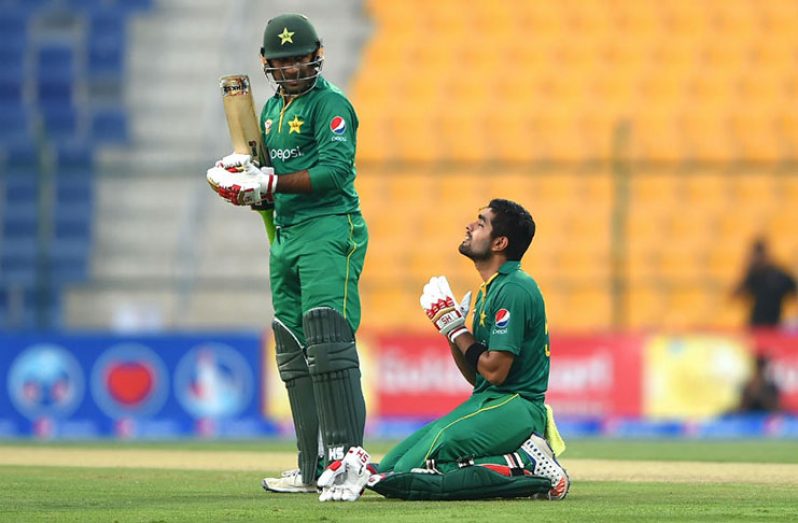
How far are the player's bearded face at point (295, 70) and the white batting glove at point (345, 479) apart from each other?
59.9 inches

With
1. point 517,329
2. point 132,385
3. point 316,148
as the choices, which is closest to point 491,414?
point 517,329

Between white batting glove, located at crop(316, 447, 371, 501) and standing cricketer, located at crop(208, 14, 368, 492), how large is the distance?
236 mm

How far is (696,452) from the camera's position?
11.1 m

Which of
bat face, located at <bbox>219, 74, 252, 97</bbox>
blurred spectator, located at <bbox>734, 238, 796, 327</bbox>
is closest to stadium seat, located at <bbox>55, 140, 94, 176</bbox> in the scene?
blurred spectator, located at <bbox>734, 238, 796, 327</bbox>

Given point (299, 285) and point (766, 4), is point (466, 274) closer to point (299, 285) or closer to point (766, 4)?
point (766, 4)

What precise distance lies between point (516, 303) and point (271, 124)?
1314 millimetres

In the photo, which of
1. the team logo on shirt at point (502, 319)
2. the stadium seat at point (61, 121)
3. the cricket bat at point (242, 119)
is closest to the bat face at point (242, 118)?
the cricket bat at point (242, 119)

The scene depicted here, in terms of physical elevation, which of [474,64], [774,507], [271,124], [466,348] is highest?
[474,64]

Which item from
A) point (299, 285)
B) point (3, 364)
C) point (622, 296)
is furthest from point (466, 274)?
point (299, 285)

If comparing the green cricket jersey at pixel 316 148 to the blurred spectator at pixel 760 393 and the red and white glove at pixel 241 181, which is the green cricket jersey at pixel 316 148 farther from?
the blurred spectator at pixel 760 393

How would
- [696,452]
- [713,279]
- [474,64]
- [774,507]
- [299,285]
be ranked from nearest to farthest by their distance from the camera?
[774,507]
[299,285]
[696,452]
[713,279]
[474,64]

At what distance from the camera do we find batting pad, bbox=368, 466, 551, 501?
6188mm

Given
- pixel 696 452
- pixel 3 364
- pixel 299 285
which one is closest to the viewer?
pixel 299 285

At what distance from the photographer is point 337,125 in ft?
21.9
